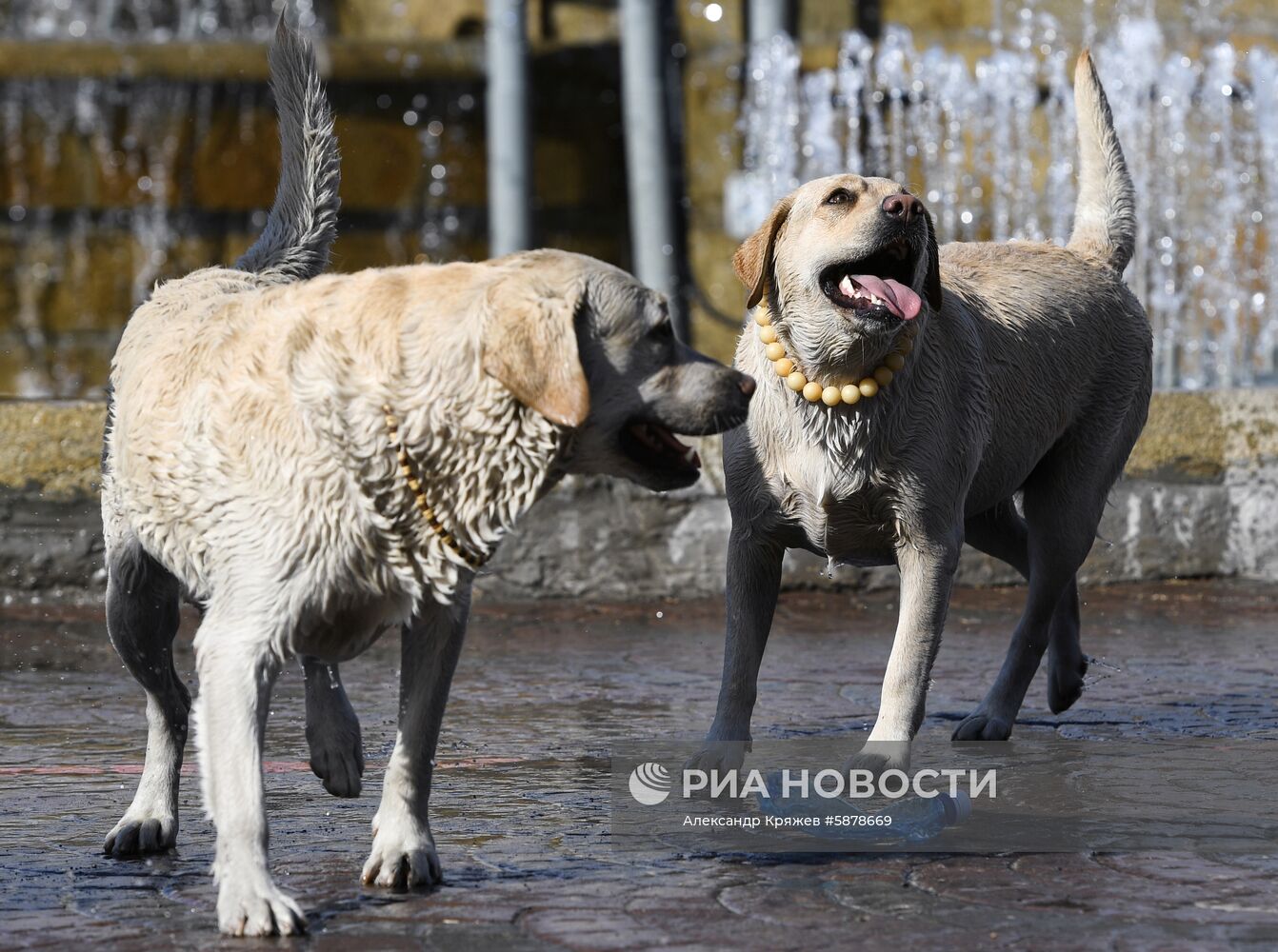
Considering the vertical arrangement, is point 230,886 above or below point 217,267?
below

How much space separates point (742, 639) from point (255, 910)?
1.80 meters

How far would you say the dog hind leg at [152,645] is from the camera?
169 inches

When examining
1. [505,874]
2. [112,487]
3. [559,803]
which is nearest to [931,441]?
[559,803]

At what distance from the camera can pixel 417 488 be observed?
143 inches

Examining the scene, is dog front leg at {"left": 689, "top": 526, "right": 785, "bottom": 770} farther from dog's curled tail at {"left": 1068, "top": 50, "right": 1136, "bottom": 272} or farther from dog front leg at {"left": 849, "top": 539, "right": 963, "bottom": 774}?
dog's curled tail at {"left": 1068, "top": 50, "right": 1136, "bottom": 272}

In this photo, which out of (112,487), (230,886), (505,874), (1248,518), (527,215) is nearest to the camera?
(230,886)

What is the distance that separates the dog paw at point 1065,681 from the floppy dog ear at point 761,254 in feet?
5.61

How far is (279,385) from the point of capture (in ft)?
12.1

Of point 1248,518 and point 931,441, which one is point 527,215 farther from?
point 931,441

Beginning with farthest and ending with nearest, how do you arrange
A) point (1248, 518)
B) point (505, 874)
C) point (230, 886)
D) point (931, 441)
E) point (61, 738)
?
point (1248, 518) < point (61, 738) < point (931, 441) < point (505, 874) < point (230, 886)

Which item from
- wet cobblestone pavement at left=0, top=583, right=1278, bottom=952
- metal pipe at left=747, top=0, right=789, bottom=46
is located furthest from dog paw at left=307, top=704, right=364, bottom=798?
metal pipe at left=747, top=0, right=789, bottom=46

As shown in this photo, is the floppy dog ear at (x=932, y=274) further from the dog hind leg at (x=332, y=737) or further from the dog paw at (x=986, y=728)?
the dog hind leg at (x=332, y=737)

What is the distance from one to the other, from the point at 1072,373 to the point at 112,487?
110 inches

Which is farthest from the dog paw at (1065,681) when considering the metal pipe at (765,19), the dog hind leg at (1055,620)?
the metal pipe at (765,19)
